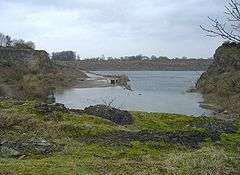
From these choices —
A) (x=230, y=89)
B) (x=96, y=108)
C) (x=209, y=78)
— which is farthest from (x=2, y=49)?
(x=96, y=108)

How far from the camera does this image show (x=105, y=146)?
16.3 m

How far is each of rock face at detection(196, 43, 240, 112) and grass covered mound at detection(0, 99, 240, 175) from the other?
26.7m

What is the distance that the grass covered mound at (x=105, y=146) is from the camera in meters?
12.1

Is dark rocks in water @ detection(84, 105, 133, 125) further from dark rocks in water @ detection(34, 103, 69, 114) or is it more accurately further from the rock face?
the rock face

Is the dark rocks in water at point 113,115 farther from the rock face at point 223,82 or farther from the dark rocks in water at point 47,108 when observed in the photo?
the rock face at point 223,82

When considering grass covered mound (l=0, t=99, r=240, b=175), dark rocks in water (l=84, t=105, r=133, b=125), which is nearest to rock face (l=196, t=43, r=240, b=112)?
dark rocks in water (l=84, t=105, r=133, b=125)

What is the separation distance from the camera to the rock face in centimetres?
5556

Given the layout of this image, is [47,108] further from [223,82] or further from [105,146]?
[223,82]

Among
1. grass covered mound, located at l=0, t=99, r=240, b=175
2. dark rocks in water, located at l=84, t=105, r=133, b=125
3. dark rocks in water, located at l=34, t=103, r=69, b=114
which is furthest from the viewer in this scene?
dark rocks in water, located at l=84, t=105, r=133, b=125

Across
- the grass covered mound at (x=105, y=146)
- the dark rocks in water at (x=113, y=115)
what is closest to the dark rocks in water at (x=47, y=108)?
the grass covered mound at (x=105, y=146)

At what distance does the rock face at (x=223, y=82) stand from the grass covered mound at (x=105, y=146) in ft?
87.7

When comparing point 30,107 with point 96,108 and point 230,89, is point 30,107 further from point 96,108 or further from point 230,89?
point 230,89

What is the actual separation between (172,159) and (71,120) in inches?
323

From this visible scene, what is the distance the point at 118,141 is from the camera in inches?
680
